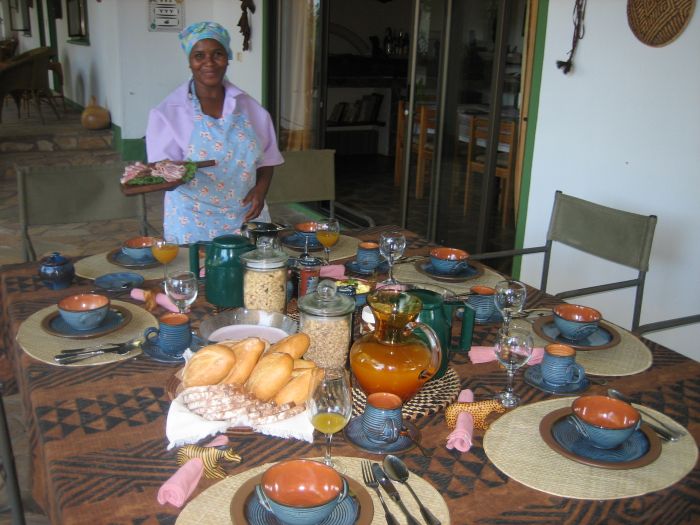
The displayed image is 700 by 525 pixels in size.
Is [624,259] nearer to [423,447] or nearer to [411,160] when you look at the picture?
[423,447]

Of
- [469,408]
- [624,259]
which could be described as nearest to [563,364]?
[469,408]

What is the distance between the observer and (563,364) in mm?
1570

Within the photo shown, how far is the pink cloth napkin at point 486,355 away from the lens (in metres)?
1.71

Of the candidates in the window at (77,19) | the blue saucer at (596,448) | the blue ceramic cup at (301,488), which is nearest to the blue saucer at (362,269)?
the blue saucer at (596,448)

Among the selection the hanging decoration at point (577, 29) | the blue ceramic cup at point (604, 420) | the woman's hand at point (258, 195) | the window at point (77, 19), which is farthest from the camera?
the window at point (77, 19)

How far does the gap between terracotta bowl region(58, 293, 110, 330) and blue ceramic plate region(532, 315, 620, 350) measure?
43.7 inches

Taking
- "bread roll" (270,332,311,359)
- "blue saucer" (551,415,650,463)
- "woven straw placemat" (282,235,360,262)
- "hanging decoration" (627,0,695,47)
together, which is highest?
"hanging decoration" (627,0,695,47)

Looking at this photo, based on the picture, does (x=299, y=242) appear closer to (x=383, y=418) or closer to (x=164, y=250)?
(x=164, y=250)

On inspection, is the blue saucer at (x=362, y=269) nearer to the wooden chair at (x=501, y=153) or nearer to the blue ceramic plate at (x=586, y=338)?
the blue ceramic plate at (x=586, y=338)

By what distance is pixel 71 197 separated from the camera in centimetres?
295

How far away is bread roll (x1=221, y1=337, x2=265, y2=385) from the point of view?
1.43 metres

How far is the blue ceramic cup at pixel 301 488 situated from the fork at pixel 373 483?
7 centimetres

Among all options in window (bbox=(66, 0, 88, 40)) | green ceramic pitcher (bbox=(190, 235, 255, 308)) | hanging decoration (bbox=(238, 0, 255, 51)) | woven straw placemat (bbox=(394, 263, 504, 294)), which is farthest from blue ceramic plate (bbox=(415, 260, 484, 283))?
window (bbox=(66, 0, 88, 40))

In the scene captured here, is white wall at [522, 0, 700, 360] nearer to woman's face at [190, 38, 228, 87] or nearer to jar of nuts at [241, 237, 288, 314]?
woman's face at [190, 38, 228, 87]
